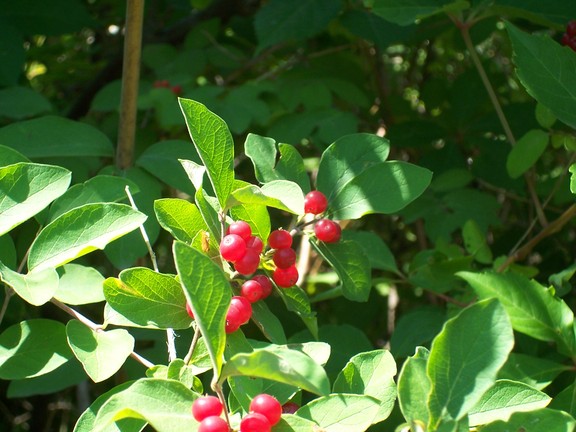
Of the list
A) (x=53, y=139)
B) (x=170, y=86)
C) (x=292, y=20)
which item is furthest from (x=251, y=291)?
(x=170, y=86)

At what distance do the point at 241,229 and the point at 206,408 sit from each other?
0.72 feet

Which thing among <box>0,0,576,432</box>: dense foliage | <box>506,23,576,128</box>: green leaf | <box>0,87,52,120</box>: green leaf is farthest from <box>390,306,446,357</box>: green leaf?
<box>0,87,52,120</box>: green leaf

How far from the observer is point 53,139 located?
1.38m

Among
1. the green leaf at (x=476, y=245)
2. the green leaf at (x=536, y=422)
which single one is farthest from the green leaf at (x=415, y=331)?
the green leaf at (x=536, y=422)

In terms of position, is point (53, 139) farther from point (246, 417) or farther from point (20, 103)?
point (246, 417)

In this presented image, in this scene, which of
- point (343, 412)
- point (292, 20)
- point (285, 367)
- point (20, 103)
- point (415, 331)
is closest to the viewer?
point (285, 367)

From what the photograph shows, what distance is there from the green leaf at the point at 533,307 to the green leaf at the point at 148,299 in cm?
37

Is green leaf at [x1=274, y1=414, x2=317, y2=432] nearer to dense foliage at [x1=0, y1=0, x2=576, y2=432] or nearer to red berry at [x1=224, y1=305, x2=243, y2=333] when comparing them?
dense foliage at [x1=0, y1=0, x2=576, y2=432]

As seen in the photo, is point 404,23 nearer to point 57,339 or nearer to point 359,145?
point 359,145

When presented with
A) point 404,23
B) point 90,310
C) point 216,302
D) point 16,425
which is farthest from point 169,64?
point 216,302

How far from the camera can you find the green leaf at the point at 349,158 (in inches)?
40.0

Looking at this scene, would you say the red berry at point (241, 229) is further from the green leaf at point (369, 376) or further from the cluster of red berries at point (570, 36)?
the cluster of red berries at point (570, 36)

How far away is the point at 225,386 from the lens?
1.14 metres

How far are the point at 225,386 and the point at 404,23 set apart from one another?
72cm
